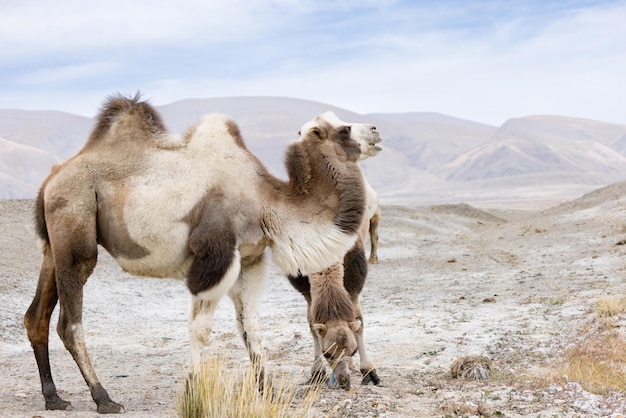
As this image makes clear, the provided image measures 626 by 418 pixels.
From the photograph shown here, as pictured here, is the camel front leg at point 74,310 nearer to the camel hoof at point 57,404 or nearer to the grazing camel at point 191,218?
the grazing camel at point 191,218

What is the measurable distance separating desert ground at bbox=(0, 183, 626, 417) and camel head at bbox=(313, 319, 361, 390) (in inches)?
7.1

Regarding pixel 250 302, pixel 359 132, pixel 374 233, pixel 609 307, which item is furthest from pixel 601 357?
pixel 374 233

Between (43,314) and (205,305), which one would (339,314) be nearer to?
(205,305)

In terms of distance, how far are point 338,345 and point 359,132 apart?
1.94 metres

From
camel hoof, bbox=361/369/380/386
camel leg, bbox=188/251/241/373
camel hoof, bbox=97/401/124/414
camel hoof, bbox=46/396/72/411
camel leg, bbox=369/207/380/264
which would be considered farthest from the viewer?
camel leg, bbox=369/207/380/264

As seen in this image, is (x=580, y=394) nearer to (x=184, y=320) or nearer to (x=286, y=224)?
(x=286, y=224)

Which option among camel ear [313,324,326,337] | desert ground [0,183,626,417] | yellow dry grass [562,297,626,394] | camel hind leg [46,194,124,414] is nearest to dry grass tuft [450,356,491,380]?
desert ground [0,183,626,417]

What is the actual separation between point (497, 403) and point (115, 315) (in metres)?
8.60

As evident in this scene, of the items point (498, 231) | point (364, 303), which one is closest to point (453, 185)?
point (498, 231)

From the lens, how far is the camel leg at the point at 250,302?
7.07 meters

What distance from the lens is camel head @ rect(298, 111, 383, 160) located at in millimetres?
7250

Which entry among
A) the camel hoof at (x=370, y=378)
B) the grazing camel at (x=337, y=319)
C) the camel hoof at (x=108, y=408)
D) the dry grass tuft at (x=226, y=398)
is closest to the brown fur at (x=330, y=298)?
the grazing camel at (x=337, y=319)

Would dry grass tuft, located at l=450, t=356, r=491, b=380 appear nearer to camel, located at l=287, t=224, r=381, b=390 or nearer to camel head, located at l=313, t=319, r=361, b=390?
camel, located at l=287, t=224, r=381, b=390

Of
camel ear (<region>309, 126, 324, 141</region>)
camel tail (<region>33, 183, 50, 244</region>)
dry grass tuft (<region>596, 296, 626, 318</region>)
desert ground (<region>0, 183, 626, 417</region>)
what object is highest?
camel ear (<region>309, 126, 324, 141</region>)
